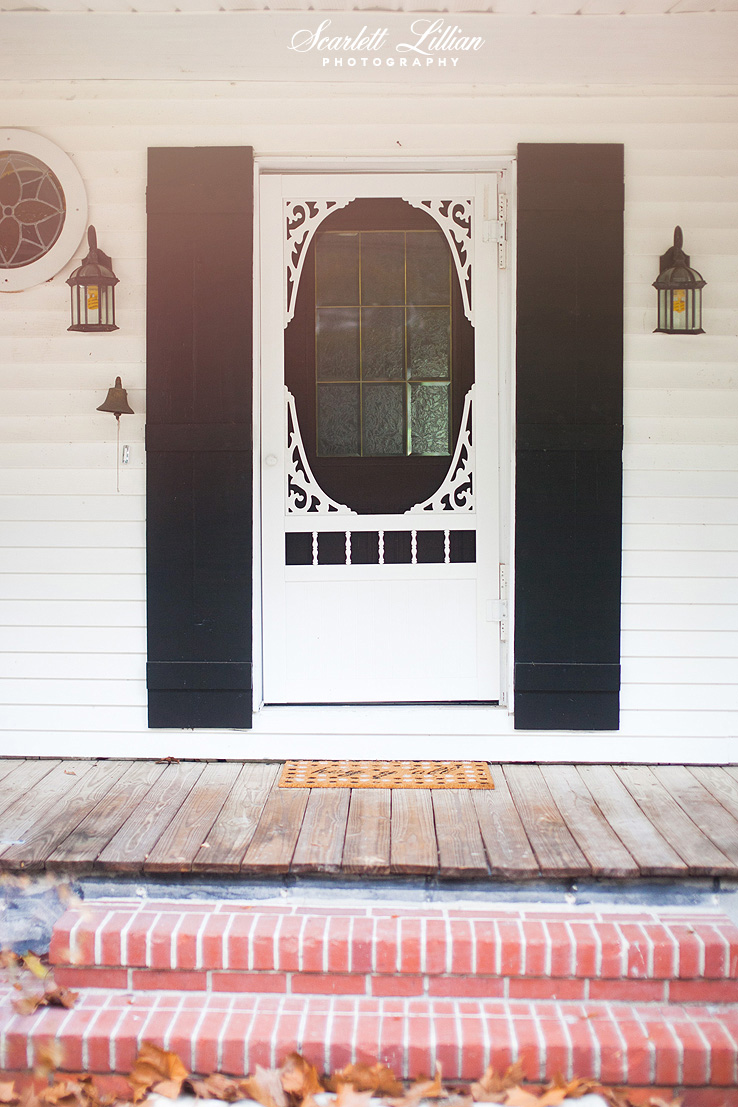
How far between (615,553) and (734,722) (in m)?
0.84

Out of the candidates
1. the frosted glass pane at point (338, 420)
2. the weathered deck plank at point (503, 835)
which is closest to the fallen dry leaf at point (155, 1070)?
the weathered deck plank at point (503, 835)

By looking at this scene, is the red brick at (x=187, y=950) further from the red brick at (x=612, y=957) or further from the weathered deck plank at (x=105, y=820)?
the red brick at (x=612, y=957)

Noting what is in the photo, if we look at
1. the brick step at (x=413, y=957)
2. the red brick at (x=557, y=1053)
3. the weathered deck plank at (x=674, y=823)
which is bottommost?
the red brick at (x=557, y=1053)

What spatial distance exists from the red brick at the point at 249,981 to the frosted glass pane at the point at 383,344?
221cm

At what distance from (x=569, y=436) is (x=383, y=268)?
1.02m

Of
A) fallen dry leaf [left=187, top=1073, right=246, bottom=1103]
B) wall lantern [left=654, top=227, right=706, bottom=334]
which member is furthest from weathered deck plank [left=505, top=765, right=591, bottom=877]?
wall lantern [left=654, top=227, right=706, bottom=334]

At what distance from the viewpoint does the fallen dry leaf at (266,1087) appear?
6.56 ft

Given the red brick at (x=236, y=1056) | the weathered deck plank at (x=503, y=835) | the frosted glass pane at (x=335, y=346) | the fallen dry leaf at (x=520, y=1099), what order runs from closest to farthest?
the fallen dry leaf at (x=520, y=1099)
the red brick at (x=236, y=1056)
the weathered deck plank at (x=503, y=835)
the frosted glass pane at (x=335, y=346)

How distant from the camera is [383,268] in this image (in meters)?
3.43

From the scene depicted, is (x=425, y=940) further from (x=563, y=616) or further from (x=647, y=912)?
(x=563, y=616)

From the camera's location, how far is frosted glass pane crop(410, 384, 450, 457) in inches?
136

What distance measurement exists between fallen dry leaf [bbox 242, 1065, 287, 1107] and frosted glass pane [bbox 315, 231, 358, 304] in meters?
2.68

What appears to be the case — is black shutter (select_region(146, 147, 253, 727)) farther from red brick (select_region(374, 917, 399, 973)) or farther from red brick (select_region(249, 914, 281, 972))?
red brick (select_region(374, 917, 399, 973))

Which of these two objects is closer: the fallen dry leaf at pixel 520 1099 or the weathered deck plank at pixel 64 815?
the fallen dry leaf at pixel 520 1099
